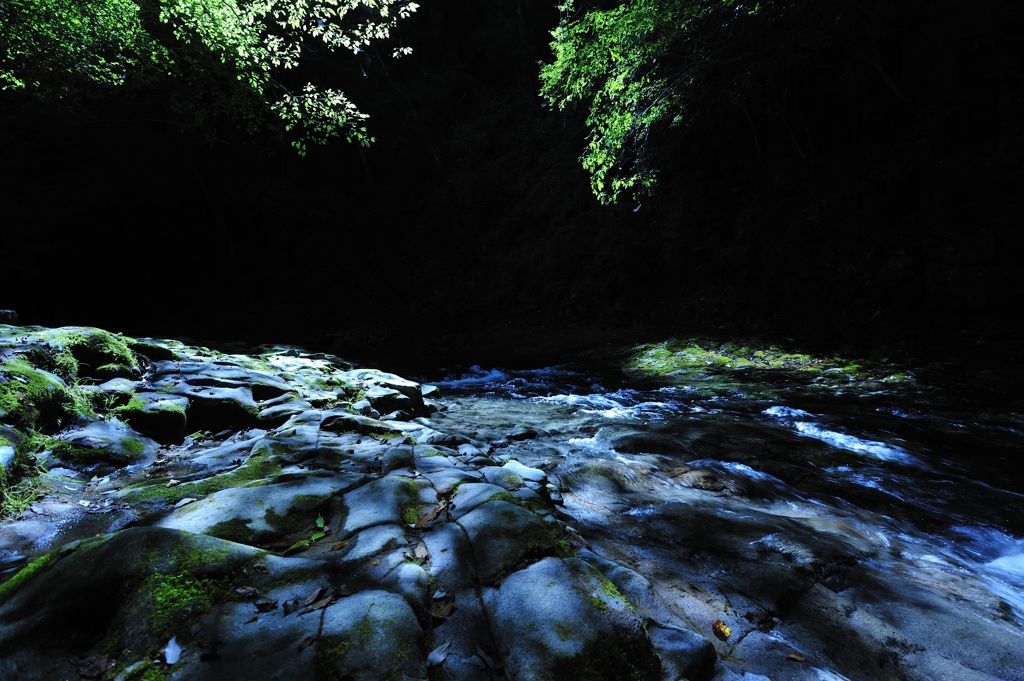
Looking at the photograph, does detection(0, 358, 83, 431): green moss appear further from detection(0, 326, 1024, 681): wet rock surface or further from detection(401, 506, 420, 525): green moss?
detection(401, 506, 420, 525): green moss

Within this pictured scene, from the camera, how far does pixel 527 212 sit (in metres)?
18.9

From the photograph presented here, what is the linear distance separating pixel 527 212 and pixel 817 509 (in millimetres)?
17027

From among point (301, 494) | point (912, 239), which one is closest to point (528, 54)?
point (912, 239)

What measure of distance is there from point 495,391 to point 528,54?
20.7 meters

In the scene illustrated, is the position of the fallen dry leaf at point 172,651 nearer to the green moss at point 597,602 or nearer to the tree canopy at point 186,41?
the green moss at point 597,602

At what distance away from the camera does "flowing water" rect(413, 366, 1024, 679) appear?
6.66ft

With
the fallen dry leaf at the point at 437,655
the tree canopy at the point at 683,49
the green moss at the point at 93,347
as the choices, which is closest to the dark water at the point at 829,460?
the fallen dry leaf at the point at 437,655

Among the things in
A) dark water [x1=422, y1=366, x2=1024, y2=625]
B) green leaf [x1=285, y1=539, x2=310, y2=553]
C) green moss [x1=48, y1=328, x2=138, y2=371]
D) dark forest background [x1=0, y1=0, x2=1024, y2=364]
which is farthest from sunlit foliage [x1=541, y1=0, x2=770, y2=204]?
green leaf [x1=285, y1=539, x2=310, y2=553]

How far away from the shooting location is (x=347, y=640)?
59.6 inches

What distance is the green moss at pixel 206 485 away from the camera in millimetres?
2814

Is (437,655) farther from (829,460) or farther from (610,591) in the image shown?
(829,460)

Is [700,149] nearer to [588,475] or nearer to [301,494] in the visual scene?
[588,475]

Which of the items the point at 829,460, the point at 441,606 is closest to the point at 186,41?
the point at 441,606

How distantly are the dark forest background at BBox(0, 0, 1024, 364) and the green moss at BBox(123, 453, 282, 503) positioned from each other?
8.76 metres
